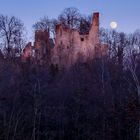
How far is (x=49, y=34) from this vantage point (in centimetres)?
5631

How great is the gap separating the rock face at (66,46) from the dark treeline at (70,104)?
902 centimetres

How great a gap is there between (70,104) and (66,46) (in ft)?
59.7

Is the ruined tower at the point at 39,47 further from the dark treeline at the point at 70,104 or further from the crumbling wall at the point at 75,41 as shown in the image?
the dark treeline at the point at 70,104

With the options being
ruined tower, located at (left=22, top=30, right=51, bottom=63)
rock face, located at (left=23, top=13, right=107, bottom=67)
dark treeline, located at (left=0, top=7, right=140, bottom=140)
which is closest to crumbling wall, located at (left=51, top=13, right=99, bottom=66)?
rock face, located at (left=23, top=13, right=107, bottom=67)

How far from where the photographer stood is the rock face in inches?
2068

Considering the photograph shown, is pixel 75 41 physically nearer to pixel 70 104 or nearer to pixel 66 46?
pixel 66 46

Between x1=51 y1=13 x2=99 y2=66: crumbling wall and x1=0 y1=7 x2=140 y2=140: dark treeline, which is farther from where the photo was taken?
x1=51 y1=13 x2=99 y2=66: crumbling wall

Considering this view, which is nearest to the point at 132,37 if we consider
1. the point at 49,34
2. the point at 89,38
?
the point at 89,38

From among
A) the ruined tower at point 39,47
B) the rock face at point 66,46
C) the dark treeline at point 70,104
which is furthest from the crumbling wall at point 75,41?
the dark treeline at point 70,104

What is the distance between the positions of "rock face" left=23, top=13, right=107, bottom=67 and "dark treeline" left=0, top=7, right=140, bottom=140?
9.02m

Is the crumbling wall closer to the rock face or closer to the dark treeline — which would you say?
the rock face

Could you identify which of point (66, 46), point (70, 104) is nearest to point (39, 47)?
point (66, 46)

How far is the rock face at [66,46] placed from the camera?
5253cm

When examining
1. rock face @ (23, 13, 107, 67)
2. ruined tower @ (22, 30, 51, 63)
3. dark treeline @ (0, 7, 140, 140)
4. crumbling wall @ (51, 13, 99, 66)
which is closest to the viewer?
dark treeline @ (0, 7, 140, 140)
